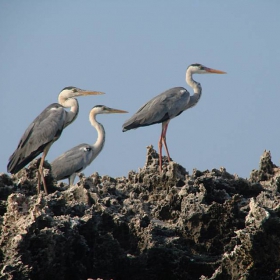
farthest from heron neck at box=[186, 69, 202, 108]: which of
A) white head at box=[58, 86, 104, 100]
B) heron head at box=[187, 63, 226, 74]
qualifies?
white head at box=[58, 86, 104, 100]

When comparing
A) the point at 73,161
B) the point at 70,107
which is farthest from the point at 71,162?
the point at 70,107

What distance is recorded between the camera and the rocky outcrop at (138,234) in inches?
335

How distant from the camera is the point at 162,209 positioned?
11.1 meters

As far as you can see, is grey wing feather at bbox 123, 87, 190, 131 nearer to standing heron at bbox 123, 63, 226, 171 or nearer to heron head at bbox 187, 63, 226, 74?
standing heron at bbox 123, 63, 226, 171

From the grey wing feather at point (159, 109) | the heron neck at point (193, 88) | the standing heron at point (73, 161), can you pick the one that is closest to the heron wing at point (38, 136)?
the standing heron at point (73, 161)

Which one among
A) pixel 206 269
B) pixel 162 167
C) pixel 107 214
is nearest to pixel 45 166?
pixel 162 167

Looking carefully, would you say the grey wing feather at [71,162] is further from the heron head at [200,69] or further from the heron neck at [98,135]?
the heron head at [200,69]

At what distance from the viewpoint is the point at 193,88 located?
61.1 feet

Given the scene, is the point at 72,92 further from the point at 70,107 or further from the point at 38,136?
the point at 38,136

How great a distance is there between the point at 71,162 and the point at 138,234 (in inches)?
270

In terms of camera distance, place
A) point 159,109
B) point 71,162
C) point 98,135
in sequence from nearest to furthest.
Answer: point 71,162, point 159,109, point 98,135

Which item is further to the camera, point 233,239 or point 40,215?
point 233,239

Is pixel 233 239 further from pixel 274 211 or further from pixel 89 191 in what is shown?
pixel 89 191

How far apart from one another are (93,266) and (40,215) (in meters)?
0.94
